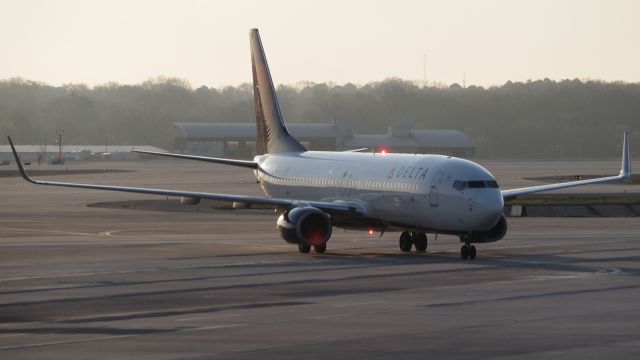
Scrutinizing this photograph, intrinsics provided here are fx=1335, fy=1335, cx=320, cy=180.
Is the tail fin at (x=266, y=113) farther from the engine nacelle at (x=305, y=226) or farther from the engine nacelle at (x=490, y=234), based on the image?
the engine nacelle at (x=490, y=234)

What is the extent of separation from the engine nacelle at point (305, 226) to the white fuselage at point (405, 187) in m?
2.14

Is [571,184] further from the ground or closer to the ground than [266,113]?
closer to the ground

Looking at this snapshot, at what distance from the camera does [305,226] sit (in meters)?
49.1

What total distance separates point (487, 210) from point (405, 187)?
156 inches

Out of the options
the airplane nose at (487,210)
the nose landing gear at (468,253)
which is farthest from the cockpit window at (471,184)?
the nose landing gear at (468,253)

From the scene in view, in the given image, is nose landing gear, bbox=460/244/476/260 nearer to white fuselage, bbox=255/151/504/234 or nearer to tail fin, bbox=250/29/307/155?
white fuselage, bbox=255/151/504/234

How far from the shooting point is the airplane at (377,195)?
4612 cm

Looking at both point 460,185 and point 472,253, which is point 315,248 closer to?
point 472,253

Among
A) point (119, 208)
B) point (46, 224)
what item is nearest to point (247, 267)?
point (46, 224)

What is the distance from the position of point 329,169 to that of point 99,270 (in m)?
14.1

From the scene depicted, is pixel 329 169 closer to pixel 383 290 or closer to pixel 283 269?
pixel 283 269

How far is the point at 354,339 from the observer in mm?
25609

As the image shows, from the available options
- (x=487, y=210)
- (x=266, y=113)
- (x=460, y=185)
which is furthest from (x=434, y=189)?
(x=266, y=113)

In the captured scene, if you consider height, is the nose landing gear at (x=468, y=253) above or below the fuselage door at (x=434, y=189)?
below
